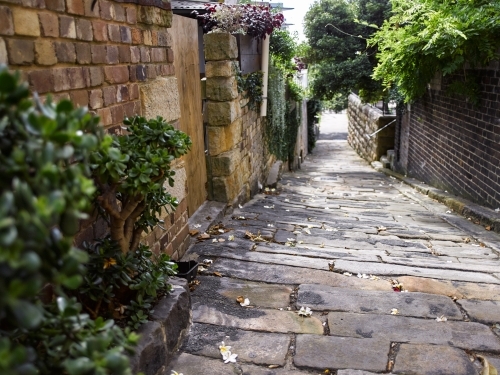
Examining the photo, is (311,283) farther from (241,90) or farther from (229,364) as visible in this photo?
(241,90)

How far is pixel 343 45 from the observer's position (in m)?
13.9

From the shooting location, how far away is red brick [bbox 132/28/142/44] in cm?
256

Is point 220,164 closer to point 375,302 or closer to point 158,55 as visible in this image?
point 158,55

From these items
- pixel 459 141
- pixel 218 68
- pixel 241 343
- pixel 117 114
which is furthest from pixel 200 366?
pixel 459 141

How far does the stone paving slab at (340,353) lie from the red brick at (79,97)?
5.05 feet

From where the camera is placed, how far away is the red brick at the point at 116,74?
2262mm

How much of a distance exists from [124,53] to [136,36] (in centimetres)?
21

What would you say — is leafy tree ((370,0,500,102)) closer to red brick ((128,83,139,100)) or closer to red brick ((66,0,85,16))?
red brick ((128,83,139,100))

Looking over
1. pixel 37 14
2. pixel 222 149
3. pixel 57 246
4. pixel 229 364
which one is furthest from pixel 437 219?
pixel 57 246

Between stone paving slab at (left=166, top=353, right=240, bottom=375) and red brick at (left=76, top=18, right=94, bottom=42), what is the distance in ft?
5.00

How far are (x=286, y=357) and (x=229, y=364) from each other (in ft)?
0.92

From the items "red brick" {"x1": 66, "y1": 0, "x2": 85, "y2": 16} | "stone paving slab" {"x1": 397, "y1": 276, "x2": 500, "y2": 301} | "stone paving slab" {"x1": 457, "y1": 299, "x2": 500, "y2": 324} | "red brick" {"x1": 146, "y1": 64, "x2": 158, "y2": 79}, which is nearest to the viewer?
"red brick" {"x1": 66, "y1": 0, "x2": 85, "y2": 16}

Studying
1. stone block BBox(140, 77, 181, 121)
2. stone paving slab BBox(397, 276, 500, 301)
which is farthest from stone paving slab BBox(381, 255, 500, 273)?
stone block BBox(140, 77, 181, 121)

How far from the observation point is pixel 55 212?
81cm
